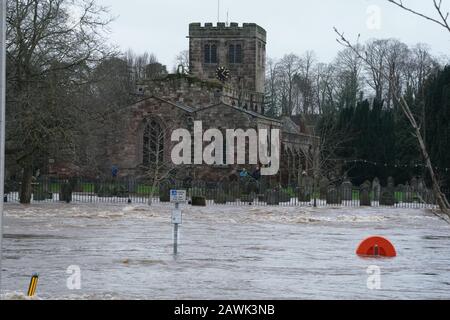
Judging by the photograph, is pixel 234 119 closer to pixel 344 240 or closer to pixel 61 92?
pixel 61 92

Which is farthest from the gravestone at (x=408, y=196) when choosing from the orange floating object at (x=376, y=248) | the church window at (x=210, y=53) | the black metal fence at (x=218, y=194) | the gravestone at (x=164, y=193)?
the church window at (x=210, y=53)

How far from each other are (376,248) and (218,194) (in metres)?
27.4

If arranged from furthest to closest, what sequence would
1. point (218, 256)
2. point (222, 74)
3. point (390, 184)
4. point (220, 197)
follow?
point (222, 74) → point (390, 184) → point (220, 197) → point (218, 256)

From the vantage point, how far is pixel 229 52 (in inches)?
3593

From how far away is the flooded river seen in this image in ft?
56.7

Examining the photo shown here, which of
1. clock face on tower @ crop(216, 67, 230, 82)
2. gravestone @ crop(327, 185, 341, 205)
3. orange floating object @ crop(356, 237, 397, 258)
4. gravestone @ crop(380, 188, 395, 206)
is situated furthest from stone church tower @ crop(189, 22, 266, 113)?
orange floating object @ crop(356, 237, 397, 258)

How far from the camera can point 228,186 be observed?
176 ft

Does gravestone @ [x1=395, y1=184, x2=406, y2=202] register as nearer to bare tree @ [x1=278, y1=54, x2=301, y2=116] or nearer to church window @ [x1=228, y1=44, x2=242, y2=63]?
church window @ [x1=228, y1=44, x2=242, y2=63]

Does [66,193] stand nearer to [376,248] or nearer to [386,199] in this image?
[386,199]

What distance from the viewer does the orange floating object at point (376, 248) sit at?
2448cm

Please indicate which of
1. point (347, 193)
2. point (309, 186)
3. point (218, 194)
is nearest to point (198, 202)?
point (218, 194)

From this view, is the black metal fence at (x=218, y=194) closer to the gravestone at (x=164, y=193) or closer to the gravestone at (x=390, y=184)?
the gravestone at (x=164, y=193)

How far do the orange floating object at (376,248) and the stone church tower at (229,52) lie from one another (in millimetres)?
65668
